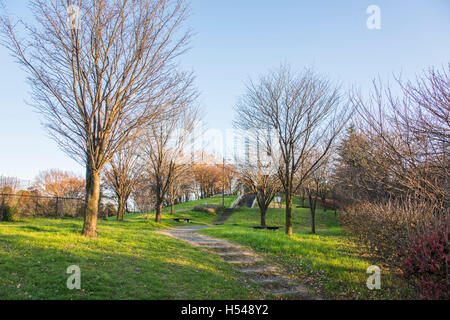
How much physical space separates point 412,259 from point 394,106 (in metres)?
3.50

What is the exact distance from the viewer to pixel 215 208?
32312 millimetres

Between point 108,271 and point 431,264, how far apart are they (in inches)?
219

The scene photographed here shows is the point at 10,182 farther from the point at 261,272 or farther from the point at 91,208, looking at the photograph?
the point at 261,272

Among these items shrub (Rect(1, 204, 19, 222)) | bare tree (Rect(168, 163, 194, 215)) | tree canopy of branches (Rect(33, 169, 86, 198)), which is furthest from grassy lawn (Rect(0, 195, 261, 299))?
tree canopy of branches (Rect(33, 169, 86, 198))

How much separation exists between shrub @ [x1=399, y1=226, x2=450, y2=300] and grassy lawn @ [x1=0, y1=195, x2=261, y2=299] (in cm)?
266

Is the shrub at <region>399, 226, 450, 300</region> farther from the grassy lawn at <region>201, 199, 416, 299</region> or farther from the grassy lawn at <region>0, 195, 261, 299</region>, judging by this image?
the grassy lawn at <region>0, 195, 261, 299</region>

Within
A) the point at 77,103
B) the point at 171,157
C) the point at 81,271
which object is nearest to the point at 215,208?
the point at 171,157

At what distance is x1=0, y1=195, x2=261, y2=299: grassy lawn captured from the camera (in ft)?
14.3

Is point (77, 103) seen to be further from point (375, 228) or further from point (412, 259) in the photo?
point (375, 228)

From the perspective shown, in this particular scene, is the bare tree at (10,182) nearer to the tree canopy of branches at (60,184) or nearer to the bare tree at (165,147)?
the bare tree at (165,147)

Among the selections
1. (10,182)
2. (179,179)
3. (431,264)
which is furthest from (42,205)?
(431,264)

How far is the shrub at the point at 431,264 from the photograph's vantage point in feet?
11.1

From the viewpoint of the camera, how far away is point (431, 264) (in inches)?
139

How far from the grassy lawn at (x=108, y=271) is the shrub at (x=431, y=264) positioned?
105 inches
